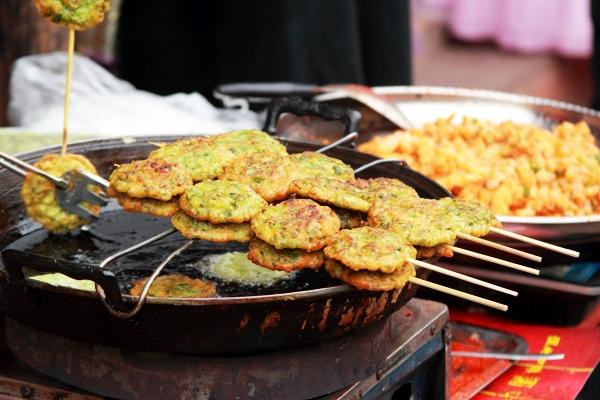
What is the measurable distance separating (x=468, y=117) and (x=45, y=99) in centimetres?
206

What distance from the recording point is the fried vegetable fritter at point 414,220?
6.60ft

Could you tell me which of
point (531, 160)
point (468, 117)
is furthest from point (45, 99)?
point (531, 160)

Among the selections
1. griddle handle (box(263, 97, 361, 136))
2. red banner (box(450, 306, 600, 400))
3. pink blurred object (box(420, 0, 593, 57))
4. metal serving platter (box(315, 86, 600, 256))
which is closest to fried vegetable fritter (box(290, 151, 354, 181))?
griddle handle (box(263, 97, 361, 136))

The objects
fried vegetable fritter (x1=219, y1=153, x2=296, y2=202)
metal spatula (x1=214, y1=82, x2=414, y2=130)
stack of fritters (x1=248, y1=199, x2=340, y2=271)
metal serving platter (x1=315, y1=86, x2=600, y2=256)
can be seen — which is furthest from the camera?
metal serving platter (x1=315, y1=86, x2=600, y2=256)

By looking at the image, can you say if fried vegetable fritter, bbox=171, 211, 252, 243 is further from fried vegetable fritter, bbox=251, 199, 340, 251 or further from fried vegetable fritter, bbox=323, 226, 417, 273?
fried vegetable fritter, bbox=323, 226, 417, 273

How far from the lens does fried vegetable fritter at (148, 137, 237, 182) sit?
2.26 meters

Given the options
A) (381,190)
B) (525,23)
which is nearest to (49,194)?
(381,190)

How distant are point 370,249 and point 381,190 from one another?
0.40m

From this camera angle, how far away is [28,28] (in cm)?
519

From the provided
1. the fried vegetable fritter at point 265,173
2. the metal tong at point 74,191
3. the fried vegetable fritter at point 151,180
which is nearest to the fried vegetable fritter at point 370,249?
the fried vegetable fritter at point 265,173

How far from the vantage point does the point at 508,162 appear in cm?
338

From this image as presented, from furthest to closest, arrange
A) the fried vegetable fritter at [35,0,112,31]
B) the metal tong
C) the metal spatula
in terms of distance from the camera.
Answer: the metal spatula → the metal tong → the fried vegetable fritter at [35,0,112,31]

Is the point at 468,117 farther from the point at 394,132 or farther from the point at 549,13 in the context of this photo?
the point at 549,13

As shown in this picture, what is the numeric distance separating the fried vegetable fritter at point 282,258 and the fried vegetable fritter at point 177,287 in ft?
0.72
